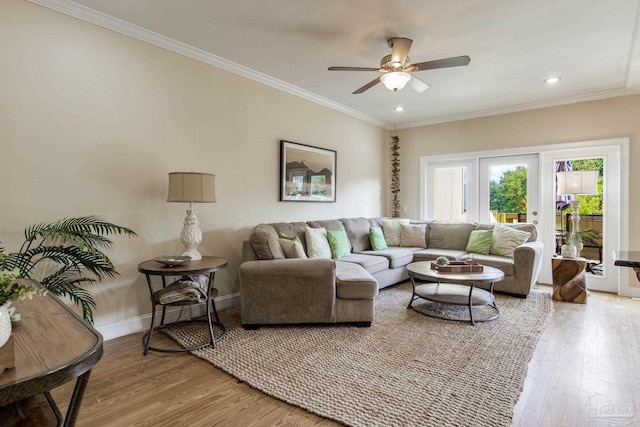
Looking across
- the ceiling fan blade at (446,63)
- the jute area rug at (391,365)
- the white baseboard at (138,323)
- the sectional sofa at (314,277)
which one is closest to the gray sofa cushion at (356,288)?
the sectional sofa at (314,277)

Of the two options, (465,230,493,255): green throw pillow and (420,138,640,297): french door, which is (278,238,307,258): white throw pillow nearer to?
(465,230,493,255): green throw pillow

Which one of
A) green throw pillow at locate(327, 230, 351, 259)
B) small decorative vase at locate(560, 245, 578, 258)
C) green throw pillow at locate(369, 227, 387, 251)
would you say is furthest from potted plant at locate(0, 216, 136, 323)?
small decorative vase at locate(560, 245, 578, 258)

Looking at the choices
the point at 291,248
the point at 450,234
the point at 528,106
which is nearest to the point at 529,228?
the point at 450,234

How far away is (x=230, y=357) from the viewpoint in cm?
245

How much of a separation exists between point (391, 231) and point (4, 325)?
4.80 m

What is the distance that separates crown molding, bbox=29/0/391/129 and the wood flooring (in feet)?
8.35

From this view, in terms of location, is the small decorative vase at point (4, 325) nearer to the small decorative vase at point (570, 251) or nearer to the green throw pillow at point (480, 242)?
the green throw pillow at point (480, 242)

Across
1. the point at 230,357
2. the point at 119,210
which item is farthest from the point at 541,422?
the point at 119,210

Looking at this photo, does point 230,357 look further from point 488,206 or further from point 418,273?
point 488,206

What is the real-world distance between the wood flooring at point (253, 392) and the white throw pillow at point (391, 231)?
2.60m

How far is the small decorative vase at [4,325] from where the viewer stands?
90 centimetres

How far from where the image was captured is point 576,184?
4.03m

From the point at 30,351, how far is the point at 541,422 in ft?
7.18

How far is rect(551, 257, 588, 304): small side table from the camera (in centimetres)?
388
